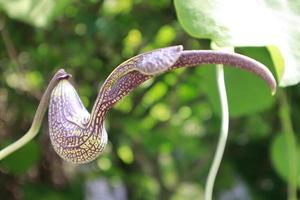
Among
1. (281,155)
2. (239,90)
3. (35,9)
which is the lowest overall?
(281,155)

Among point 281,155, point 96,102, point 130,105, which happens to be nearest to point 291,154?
point 281,155

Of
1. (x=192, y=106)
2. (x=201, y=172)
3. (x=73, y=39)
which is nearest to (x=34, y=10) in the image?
(x=73, y=39)

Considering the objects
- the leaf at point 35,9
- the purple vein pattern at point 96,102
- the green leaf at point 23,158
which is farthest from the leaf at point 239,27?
the green leaf at point 23,158

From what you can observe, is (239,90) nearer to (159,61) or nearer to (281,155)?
(281,155)

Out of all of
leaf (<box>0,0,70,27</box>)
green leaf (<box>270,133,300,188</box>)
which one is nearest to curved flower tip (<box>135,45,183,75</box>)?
leaf (<box>0,0,70,27</box>)

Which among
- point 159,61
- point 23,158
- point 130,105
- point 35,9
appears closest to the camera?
point 159,61

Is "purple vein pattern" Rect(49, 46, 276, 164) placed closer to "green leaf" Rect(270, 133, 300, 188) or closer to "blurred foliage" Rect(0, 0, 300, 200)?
"blurred foliage" Rect(0, 0, 300, 200)
